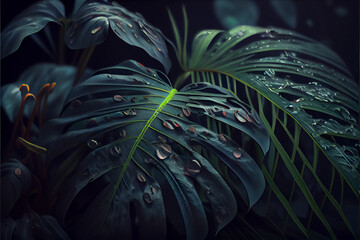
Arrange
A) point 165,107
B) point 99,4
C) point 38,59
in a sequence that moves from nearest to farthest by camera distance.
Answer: point 165,107, point 99,4, point 38,59

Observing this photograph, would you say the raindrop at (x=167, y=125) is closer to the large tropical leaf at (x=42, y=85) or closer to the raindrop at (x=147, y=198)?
the raindrop at (x=147, y=198)

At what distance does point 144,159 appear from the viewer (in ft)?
2.59

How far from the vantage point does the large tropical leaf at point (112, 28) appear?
0.87m

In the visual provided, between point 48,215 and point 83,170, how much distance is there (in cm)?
15

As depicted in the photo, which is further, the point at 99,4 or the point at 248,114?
the point at 99,4

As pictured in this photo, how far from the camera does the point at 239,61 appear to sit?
3.22 ft

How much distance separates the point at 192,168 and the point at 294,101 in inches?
12.0

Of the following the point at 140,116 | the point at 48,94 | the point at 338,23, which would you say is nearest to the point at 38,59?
the point at 48,94

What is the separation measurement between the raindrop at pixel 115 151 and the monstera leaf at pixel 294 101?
→ 27cm

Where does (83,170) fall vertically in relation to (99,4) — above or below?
below

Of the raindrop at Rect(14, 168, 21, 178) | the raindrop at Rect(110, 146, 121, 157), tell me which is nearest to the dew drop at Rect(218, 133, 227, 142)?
the raindrop at Rect(110, 146, 121, 157)

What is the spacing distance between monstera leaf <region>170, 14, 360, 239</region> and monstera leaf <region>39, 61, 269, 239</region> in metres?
0.06

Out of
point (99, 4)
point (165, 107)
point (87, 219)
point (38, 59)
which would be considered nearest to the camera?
point (87, 219)

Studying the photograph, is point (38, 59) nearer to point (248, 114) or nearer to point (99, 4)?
point (99, 4)
